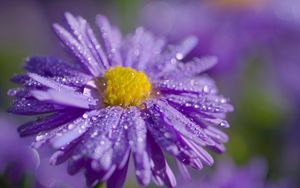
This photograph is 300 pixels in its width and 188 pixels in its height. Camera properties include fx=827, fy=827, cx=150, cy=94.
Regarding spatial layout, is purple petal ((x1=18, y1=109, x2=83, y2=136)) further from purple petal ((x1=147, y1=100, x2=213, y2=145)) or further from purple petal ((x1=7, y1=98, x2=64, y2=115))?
purple petal ((x1=147, y1=100, x2=213, y2=145))

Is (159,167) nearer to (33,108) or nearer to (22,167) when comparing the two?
(33,108)

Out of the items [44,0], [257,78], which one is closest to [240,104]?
[257,78]

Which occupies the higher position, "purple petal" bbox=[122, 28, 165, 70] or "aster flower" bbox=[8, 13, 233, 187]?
"purple petal" bbox=[122, 28, 165, 70]

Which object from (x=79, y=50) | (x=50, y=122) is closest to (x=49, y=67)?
(x=79, y=50)

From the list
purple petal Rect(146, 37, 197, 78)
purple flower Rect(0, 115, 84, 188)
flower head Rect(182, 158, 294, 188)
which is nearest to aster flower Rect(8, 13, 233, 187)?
purple petal Rect(146, 37, 197, 78)

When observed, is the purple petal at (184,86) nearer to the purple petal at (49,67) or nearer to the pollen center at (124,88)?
the pollen center at (124,88)

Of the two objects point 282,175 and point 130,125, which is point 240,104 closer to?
point 282,175

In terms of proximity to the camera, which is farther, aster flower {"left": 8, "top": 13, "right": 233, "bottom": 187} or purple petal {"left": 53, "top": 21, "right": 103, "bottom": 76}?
purple petal {"left": 53, "top": 21, "right": 103, "bottom": 76}

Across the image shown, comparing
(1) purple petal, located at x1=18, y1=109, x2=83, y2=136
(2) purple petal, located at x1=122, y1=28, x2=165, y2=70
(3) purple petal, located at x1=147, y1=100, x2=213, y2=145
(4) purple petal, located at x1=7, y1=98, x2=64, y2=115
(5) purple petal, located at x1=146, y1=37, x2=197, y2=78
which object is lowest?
(3) purple petal, located at x1=147, y1=100, x2=213, y2=145

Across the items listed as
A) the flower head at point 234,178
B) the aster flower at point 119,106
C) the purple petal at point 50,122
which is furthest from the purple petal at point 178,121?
the flower head at point 234,178
